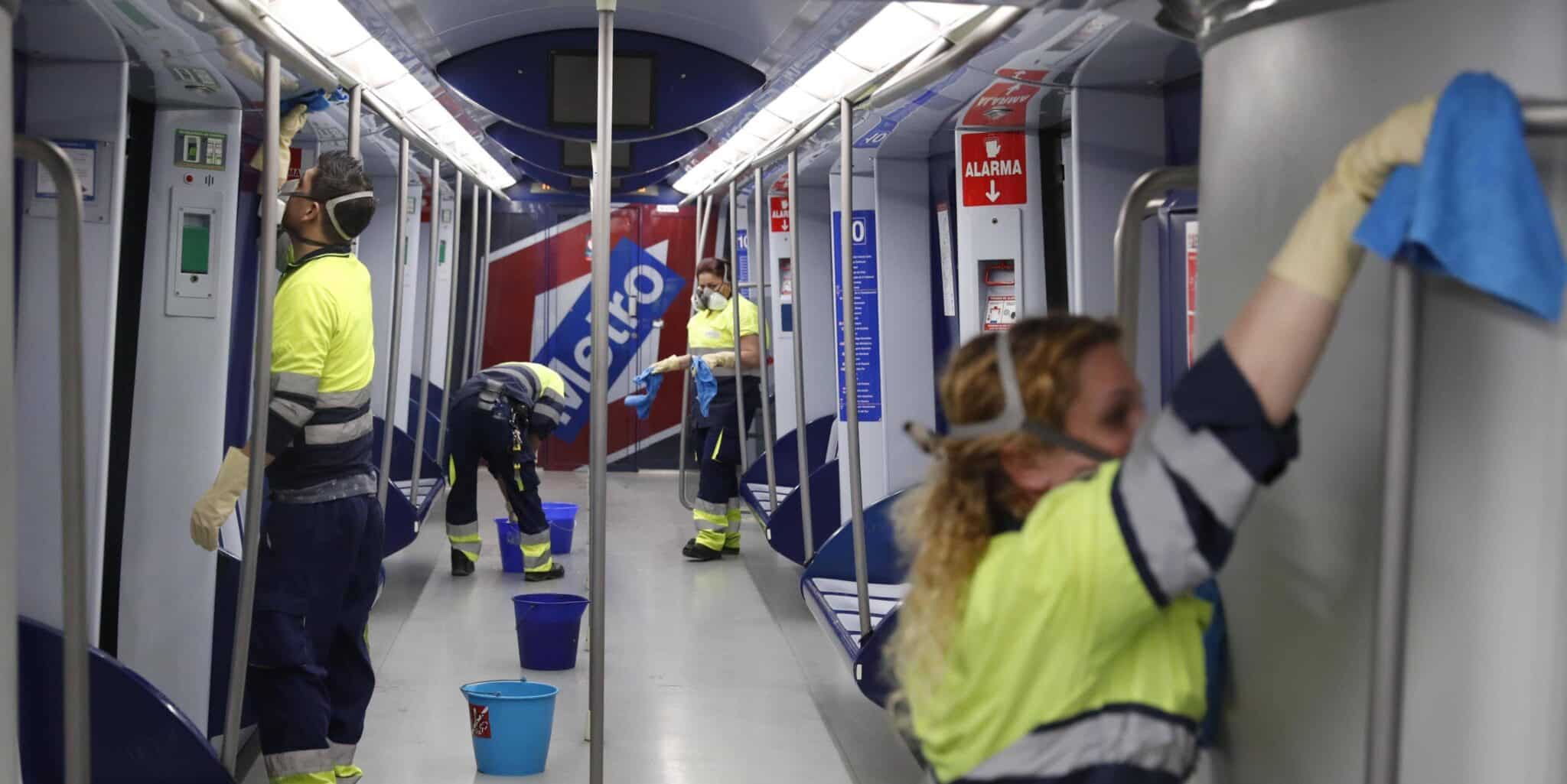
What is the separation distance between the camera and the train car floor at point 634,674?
4574 mm

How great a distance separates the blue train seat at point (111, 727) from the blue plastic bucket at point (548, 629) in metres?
2.22

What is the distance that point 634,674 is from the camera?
223 inches

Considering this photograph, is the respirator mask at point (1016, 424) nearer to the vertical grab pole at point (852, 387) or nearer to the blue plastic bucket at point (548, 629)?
the vertical grab pole at point (852, 387)

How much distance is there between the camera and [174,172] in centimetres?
405

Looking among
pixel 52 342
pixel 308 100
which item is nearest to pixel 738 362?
pixel 308 100

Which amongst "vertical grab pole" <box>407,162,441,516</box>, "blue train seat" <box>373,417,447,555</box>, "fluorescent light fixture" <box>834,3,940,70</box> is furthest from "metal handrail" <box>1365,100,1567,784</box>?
"vertical grab pole" <box>407,162,441,516</box>

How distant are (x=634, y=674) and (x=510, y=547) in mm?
2215

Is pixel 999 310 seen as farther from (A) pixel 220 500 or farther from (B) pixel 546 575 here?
(B) pixel 546 575

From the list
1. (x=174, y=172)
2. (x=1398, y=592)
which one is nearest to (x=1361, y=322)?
(x=1398, y=592)

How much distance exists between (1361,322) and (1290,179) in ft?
0.69

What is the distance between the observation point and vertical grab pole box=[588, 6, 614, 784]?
3.36 m

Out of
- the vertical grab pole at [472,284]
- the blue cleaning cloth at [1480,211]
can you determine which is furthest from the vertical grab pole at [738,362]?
the blue cleaning cloth at [1480,211]

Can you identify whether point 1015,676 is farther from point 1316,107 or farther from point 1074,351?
point 1316,107

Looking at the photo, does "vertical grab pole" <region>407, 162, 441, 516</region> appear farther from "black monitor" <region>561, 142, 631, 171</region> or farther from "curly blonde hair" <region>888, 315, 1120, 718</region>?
"curly blonde hair" <region>888, 315, 1120, 718</region>
